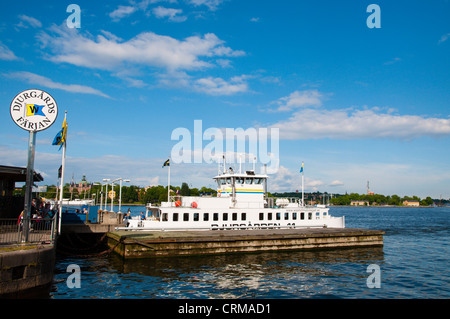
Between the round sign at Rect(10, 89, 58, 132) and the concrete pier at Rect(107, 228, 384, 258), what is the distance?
Result: 10901 mm

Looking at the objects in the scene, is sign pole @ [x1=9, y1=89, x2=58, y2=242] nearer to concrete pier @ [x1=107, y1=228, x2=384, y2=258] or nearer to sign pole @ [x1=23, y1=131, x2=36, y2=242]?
sign pole @ [x1=23, y1=131, x2=36, y2=242]

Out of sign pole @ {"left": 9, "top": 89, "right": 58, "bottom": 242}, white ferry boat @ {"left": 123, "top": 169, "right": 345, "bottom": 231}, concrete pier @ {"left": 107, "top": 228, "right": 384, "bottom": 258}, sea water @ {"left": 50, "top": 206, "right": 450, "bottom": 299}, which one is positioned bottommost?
sea water @ {"left": 50, "top": 206, "right": 450, "bottom": 299}

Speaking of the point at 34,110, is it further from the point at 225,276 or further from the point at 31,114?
the point at 225,276

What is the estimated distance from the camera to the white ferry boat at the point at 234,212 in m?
30.1

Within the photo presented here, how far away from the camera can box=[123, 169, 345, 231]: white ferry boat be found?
30.1m

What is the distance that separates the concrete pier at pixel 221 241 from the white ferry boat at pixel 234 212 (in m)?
1.20

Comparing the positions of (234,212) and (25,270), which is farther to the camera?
(234,212)

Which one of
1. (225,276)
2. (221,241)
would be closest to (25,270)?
(225,276)

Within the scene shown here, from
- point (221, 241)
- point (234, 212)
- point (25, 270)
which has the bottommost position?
point (221, 241)

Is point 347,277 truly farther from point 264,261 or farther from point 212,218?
point 212,218

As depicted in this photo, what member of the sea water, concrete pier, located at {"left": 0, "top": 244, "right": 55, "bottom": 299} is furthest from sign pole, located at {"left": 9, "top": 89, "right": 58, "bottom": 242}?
the sea water

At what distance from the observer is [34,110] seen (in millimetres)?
16203

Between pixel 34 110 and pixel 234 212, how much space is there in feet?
66.4
